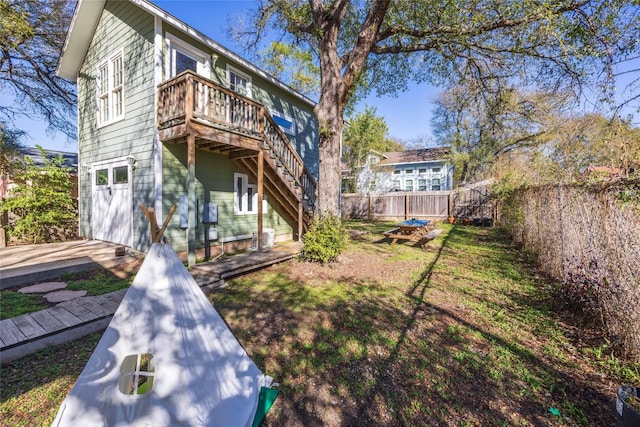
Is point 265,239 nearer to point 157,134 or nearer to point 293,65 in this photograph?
point 157,134

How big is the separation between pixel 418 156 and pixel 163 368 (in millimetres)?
28542

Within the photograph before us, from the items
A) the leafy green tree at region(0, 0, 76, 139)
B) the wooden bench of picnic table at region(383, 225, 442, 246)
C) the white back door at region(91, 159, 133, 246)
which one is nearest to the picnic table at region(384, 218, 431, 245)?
the wooden bench of picnic table at region(383, 225, 442, 246)

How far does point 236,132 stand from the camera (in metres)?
7.26

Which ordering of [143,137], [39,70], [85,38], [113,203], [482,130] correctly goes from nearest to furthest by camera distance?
[143,137] → [113,203] → [85,38] → [39,70] → [482,130]

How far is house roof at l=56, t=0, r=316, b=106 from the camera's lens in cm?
727

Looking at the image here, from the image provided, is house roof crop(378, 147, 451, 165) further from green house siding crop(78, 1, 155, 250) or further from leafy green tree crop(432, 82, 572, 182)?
green house siding crop(78, 1, 155, 250)

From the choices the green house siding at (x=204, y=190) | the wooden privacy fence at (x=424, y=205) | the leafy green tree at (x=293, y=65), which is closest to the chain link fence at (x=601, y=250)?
the green house siding at (x=204, y=190)

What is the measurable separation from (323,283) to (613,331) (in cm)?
422

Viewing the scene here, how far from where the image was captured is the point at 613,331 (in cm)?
323

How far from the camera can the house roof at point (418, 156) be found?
84.3 ft

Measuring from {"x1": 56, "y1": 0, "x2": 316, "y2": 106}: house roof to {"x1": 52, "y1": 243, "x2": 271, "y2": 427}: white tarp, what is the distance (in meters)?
7.25

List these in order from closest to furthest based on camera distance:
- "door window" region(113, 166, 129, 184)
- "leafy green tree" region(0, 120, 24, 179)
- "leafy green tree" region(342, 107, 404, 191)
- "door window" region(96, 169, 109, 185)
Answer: "door window" region(113, 166, 129, 184), "door window" region(96, 169, 109, 185), "leafy green tree" region(0, 120, 24, 179), "leafy green tree" region(342, 107, 404, 191)

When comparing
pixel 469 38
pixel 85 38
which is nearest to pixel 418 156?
pixel 469 38

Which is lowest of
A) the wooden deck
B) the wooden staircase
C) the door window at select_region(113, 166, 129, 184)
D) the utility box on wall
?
the wooden deck
